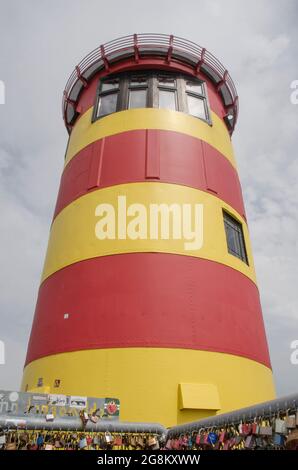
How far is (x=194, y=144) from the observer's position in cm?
1318

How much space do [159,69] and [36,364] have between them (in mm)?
11183

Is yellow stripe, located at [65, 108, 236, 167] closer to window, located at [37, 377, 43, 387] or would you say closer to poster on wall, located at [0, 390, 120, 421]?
window, located at [37, 377, 43, 387]

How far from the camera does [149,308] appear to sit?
32.4 feet

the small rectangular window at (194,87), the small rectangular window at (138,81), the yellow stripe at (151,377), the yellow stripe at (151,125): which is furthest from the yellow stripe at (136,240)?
the small rectangular window at (194,87)

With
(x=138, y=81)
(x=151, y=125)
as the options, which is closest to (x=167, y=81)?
(x=138, y=81)

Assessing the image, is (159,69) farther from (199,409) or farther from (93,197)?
(199,409)

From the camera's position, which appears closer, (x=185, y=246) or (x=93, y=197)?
(x=185, y=246)

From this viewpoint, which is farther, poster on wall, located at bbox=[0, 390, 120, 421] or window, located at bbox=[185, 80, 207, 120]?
window, located at bbox=[185, 80, 207, 120]

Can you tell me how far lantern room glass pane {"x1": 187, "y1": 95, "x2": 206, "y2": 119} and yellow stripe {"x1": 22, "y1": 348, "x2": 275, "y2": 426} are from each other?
28.3ft

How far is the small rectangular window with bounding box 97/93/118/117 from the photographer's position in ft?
47.3

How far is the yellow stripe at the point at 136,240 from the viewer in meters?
10.8

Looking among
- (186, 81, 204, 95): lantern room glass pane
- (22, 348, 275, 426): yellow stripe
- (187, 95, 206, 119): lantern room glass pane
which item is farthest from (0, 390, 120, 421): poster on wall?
(186, 81, 204, 95): lantern room glass pane
